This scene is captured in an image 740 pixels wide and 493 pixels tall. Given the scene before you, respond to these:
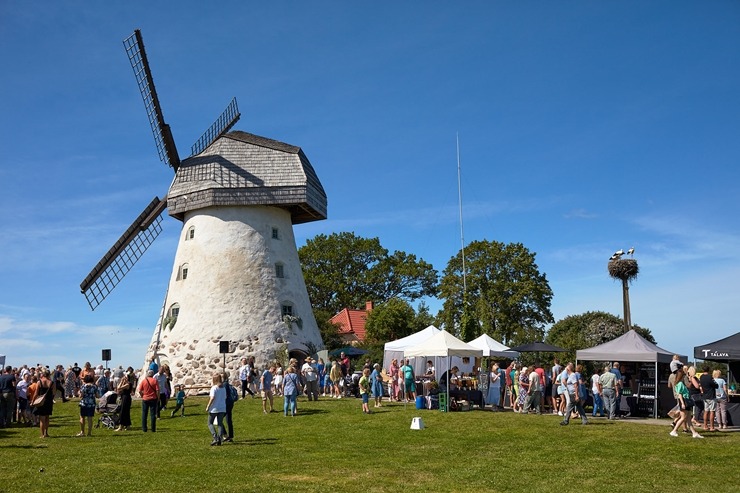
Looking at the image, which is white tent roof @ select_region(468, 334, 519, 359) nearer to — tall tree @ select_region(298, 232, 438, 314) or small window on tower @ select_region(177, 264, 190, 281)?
small window on tower @ select_region(177, 264, 190, 281)

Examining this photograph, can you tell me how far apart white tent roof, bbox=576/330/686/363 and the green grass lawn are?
2.89 metres

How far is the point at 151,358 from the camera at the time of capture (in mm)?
33062

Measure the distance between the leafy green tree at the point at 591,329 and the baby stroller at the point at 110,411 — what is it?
32.8 m

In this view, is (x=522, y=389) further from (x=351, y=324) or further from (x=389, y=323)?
(x=351, y=324)

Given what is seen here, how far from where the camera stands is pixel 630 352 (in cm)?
2098

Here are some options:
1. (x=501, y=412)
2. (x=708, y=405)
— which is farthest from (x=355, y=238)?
(x=708, y=405)

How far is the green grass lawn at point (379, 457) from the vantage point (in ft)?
36.8

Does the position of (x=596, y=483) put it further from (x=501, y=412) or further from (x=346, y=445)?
(x=501, y=412)

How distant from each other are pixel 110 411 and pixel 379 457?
31.6 ft

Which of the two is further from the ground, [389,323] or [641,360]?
[389,323]

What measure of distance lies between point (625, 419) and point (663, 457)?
21.6 ft

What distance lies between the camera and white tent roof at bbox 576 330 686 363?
67.0ft

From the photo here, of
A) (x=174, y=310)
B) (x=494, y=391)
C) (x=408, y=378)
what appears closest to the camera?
(x=494, y=391)

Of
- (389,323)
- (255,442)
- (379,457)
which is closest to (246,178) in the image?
(255,442)
